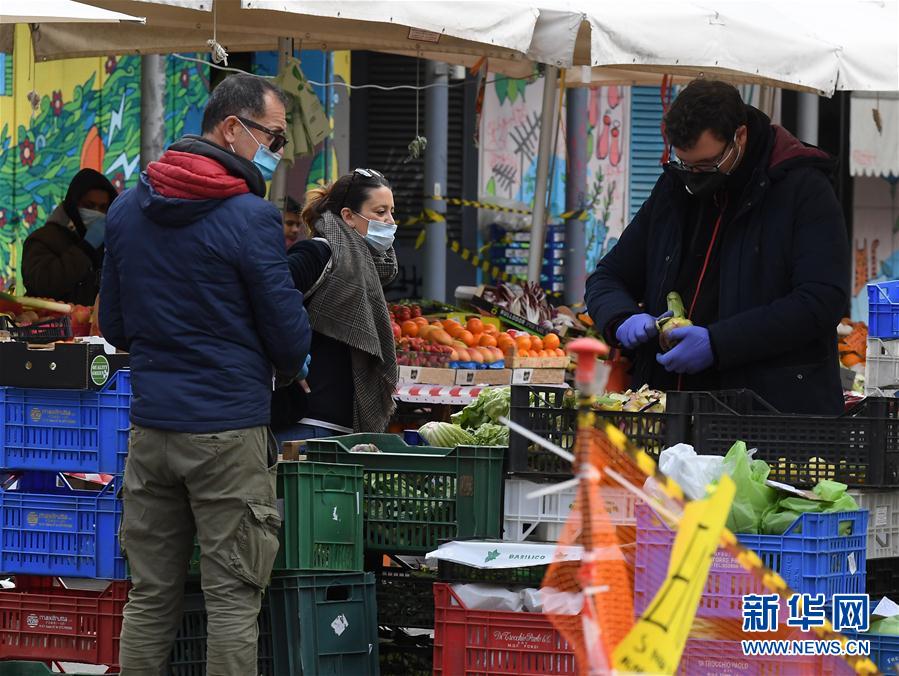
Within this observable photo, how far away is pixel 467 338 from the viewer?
354 inches

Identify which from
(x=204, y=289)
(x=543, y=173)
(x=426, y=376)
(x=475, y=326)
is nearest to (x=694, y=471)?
(x=204, y=289)

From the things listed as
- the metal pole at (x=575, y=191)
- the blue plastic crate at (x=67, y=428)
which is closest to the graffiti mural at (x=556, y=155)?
the metal pole at (x=575, y=191)

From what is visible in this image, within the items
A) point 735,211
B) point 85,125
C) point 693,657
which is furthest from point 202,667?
point 85,125

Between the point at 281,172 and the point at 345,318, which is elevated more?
the point at 281,172

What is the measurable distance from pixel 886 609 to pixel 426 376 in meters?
4.29

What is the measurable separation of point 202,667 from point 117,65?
783 centimetres

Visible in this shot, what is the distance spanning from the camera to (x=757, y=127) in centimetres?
531

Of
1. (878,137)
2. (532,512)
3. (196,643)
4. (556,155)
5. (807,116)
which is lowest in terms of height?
(196,643)

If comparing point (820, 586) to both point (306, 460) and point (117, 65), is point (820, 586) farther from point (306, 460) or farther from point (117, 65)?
point (117, 65)

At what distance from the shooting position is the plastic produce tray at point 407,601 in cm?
561

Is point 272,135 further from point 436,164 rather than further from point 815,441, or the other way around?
point 436,164

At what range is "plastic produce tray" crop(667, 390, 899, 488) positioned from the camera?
4.69 meters

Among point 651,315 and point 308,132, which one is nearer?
point 651,315

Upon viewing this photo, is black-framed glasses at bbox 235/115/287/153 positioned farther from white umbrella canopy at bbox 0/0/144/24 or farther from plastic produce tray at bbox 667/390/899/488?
white umbrella canopy at bbox 0/0/144/24
